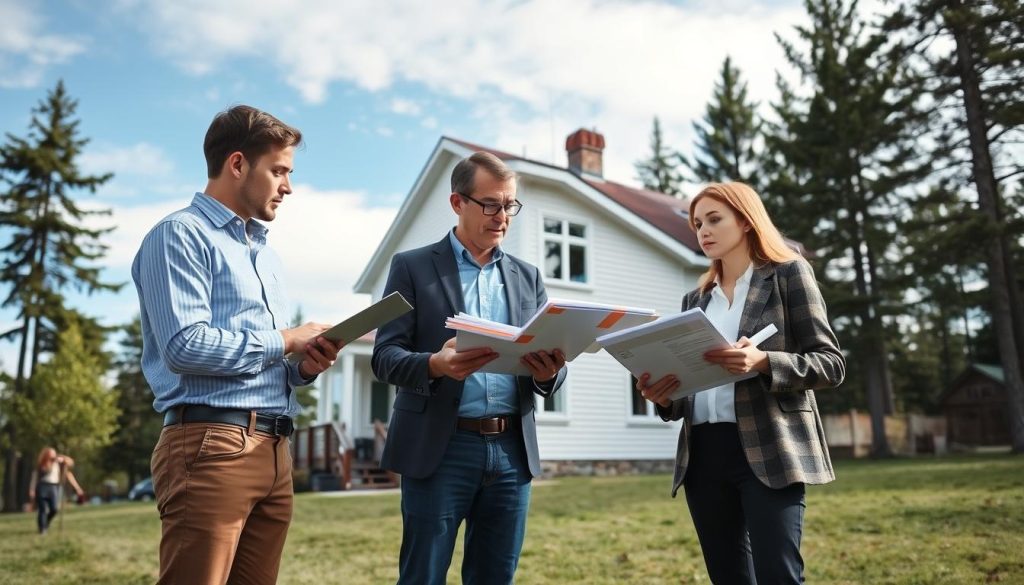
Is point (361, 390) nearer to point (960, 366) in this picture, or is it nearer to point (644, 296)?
point (644, 296)

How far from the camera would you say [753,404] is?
2.73 m

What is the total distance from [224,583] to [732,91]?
1290 inches

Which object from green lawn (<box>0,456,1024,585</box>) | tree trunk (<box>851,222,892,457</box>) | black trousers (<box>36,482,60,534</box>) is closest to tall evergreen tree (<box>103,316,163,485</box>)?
black trousers (<box>36,482,60,534</box>)

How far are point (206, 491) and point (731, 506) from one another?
1.80 meters

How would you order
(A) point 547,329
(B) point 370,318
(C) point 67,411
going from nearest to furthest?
(B) point 370,318 → (A) point 547,329 → (C) point 67,411

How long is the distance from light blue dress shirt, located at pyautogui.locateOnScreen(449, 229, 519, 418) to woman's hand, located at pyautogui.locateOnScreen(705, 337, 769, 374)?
768 millimetres

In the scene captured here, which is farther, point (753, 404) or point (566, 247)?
point (566, 247)

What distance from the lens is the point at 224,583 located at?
229cm

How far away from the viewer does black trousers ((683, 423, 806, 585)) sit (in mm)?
2596

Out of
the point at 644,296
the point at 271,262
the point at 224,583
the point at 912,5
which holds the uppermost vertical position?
the point at 912,5

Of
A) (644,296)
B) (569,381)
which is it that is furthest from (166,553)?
(644,296)

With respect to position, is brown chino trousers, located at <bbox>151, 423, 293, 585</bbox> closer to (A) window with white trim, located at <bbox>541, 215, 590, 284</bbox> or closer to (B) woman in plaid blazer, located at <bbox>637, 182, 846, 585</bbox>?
(B) woman in plaid blazer, located at <bbox>637, 182, 846, 585</bbox>

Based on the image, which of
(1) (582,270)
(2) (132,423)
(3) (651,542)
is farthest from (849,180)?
(2) (132,423)

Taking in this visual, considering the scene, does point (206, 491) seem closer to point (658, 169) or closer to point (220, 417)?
point (220, 417)
